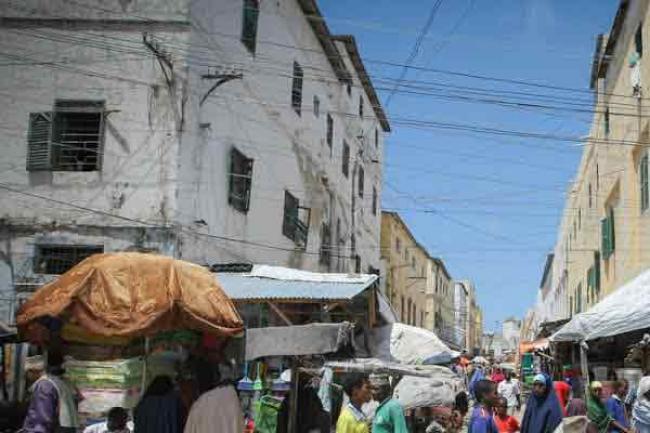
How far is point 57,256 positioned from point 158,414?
9015 mm

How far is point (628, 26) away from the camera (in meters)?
20.5

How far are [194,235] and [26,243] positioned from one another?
3106 millimetres

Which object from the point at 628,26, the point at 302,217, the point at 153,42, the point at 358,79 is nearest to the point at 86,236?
the point at 153,42

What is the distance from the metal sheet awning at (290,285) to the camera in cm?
1335

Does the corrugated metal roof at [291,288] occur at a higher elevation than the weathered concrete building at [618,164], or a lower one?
lower

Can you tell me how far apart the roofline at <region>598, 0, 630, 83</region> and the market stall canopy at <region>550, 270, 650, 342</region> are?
32.4 ft

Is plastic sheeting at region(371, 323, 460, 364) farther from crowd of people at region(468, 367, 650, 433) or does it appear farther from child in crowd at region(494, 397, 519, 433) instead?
child in crowd at region(494, 397, 519, 433)

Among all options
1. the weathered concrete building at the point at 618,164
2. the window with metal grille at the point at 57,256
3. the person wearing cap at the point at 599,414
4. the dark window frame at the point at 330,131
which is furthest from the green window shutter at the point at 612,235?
the window with metal grille at the point at 57,256

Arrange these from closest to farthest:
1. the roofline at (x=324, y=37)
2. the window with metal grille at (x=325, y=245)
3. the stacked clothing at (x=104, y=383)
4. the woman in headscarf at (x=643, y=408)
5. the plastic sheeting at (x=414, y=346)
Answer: the woman in headscarf at (x=643, y=408) < the stacked clothing at (x=104, y=383) < the plastic sheeting at (x=414, y=346) < the roofline at (x=324, y=37) < the window with metal grille at (x=325, y=245)

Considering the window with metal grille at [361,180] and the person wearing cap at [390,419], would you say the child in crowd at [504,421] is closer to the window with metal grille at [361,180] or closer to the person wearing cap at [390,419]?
the person wearing cap at [390,419]

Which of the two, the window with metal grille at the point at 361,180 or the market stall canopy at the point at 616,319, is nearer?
the market stall canopy at the point at 616,319

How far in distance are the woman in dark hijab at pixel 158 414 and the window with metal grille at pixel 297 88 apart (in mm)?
16479

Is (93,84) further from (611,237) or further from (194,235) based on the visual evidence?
(611,237)

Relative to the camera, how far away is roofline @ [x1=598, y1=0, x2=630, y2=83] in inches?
819
